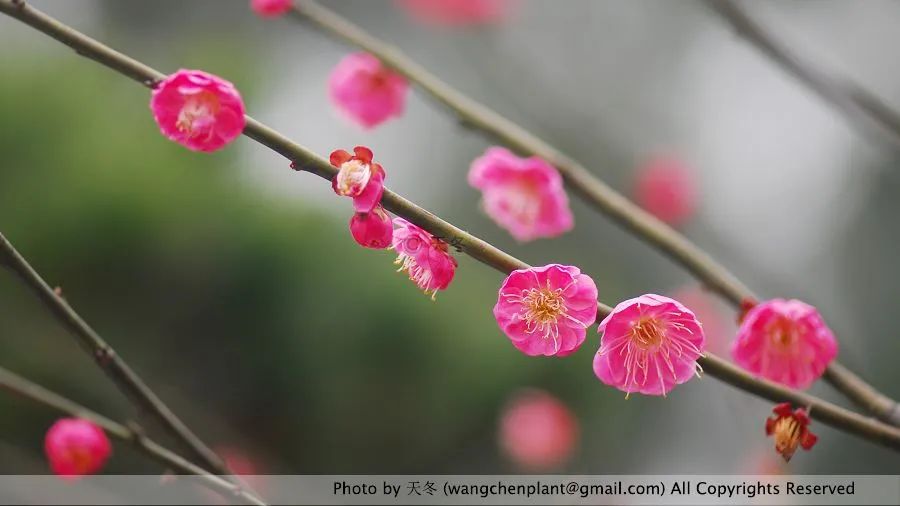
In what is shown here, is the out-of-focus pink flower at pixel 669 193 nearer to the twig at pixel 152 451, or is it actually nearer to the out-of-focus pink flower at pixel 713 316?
the out-of-focus pink flower at pixel 713 316

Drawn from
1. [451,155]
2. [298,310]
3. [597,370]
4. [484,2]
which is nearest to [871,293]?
[451,155]

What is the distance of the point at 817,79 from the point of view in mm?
681

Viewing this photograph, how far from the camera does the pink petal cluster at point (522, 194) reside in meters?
0.69

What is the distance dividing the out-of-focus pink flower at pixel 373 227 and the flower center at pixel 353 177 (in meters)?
0.01

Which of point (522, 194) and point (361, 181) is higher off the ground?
point (522, 194)

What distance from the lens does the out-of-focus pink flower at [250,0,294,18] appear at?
26.9 inches

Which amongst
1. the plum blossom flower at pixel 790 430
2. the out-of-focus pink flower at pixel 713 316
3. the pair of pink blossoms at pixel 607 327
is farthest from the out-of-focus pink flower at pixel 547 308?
the out-of-focus pink flower at pixel 713 316

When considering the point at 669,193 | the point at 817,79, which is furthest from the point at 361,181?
the point at 669,193

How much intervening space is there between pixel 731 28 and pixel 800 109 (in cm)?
142

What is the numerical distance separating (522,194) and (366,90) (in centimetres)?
21

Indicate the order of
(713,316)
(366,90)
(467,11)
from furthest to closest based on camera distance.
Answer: (467,11) → (713,316) → (366,90)

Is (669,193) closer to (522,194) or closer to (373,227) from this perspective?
(522,194)

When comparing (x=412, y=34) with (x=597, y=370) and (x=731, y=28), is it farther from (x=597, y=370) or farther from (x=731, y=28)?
(x=597, y=370)

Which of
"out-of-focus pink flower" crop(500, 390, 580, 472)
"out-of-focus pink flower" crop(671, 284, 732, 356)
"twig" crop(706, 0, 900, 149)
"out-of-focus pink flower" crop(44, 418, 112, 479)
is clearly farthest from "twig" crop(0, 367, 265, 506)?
"out-of-focus pink flower" crop(500, 390, 580, 472)
